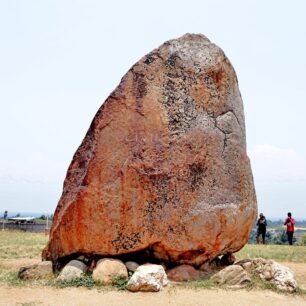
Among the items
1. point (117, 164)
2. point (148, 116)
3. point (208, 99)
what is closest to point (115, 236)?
point (117, 164)

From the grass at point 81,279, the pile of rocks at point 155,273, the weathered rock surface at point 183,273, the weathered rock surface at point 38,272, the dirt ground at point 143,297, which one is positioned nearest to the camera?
the dirt ground at point 143,297

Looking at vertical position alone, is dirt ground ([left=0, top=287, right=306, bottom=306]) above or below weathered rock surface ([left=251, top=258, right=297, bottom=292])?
below

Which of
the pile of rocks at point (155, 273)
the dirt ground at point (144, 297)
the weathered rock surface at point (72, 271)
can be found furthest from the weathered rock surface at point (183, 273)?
the weathered rock surface at point (72, 271)

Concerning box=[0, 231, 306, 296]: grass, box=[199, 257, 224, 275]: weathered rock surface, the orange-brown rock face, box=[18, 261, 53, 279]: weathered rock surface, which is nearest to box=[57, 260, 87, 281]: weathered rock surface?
box=[0, 231, 306, 296]: grass

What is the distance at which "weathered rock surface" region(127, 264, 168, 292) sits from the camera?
8566 mm

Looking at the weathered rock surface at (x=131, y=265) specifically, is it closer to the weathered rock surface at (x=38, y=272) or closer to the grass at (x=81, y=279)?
the grass at (x=81, y=279)

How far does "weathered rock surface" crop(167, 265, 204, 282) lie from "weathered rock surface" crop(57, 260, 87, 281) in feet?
5.66

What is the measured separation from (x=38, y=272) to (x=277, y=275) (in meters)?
4.71

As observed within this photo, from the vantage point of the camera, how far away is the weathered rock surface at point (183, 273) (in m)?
9.52

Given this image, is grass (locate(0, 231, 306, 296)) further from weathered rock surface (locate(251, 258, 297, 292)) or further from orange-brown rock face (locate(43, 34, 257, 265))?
orange-brown rock face (locate(43, 34, 257, 265))

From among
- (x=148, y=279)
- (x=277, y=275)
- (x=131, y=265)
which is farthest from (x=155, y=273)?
(x=277, y=275)

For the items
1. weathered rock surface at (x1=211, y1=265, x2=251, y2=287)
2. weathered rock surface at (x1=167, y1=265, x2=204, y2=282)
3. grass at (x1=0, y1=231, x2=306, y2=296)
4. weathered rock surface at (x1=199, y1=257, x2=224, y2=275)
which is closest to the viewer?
grass at (x1=0, y1=231, x2=306, y2=296)

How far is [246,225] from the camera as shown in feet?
33.8

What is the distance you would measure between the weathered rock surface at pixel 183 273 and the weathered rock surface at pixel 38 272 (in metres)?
2.42
